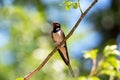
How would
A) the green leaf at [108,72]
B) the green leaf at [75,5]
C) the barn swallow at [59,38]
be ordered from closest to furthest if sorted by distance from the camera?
the green leaf at [75,5], the barn swallow at [59,38], the green leaf at [108,72]

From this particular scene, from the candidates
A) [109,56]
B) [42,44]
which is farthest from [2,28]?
[109,56]

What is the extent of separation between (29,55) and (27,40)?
1.33 feet

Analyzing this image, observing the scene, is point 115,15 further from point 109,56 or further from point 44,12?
point 109,56

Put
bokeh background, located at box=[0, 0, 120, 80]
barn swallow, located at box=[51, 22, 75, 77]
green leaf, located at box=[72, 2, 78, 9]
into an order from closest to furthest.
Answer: green leaf, located at box=[72, 2, 78, 9]
barn swallow, located at box=[51, 22, 75, 77]
bokeh background, located at box=[0, 0, 120, 80]

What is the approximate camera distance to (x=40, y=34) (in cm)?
579

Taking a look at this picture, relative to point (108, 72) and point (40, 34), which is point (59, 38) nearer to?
point (108, 72)

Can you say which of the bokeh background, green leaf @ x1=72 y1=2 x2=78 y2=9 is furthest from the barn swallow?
the bokeh background

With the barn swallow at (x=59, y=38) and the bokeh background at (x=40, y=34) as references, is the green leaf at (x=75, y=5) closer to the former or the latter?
the barn swallow at (x=59, y=38)

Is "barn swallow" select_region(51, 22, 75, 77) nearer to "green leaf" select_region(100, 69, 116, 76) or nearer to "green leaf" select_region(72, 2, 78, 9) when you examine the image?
"green leaf" select_region(72, 2, 78, 9)

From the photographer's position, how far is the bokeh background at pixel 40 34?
488 cm

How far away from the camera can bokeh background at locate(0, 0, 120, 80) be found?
4.88 m

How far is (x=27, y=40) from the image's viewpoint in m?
5.46

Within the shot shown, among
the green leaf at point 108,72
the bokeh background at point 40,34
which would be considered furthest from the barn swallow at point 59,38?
the bokeh background at point 40,34

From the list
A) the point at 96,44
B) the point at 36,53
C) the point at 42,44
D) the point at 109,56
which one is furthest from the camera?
the point at 96,44
